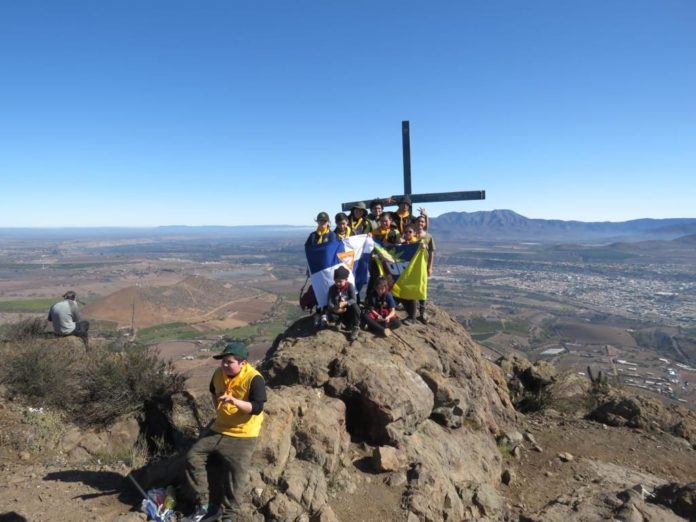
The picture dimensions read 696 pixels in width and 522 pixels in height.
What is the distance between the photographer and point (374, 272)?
8117 millimetres

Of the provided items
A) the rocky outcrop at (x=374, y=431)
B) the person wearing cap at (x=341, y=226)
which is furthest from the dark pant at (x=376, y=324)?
the person wearing cap at (x=341, y=226)

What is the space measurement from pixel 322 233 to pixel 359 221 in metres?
1.03

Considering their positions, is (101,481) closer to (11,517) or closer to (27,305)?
(11,517)

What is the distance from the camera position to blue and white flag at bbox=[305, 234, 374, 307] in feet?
24.9

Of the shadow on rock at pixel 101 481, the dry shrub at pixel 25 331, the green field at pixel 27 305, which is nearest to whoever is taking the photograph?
the shadow on rock at pixel 101 481

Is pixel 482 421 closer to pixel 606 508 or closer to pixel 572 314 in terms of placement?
pixel 606 508

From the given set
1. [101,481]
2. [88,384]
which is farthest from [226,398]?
[88,384]

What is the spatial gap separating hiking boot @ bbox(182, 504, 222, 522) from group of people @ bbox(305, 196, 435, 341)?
10.9 ft

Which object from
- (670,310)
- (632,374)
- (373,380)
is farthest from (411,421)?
(670,310)

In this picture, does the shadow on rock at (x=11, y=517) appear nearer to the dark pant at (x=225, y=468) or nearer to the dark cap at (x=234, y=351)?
the dark pant at (x=225, y=468)

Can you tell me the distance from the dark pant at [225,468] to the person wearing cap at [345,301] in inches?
121

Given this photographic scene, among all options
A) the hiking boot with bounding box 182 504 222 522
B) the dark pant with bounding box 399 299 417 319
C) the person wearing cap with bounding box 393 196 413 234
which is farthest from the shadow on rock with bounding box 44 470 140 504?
the person wearing cap with bounding box 393 196 413 234

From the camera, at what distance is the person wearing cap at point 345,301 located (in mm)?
6742

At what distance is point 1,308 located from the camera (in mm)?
47500
